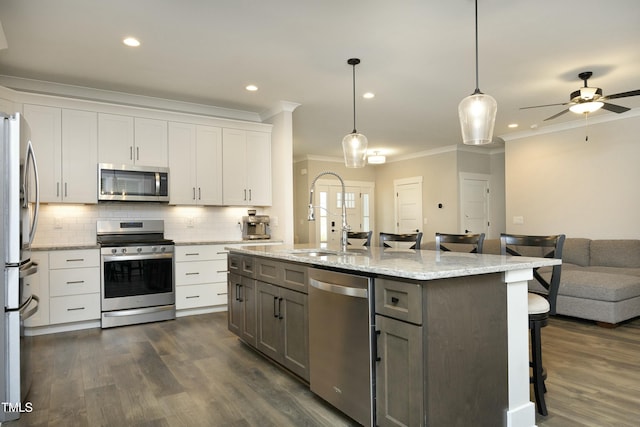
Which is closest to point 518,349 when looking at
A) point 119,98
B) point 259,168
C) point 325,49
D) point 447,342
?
point 447,342

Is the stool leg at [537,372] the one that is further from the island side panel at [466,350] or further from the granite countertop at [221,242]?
the granite countertop at [221,242]

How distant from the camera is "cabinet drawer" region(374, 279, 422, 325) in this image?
173cm

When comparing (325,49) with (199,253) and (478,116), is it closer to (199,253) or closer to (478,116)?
(478,116)

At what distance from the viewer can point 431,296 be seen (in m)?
1.74

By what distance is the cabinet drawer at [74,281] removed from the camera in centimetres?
409

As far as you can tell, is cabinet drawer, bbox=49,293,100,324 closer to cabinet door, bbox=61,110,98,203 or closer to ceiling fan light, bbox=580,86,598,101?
cabinet door, bbox=61,110,98,203

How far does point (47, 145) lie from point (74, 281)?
1.45 metres

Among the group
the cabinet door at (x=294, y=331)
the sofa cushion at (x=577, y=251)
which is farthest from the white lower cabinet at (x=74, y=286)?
the sofa cushion at (x=577, y=251)

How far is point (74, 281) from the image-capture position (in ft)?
13.7

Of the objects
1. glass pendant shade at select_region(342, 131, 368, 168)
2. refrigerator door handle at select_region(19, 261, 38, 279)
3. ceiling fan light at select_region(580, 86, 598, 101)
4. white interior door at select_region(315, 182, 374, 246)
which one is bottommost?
refrigerator door handle at select_region(19, 261, 38, 279)

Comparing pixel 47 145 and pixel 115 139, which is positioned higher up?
pixel 115 139

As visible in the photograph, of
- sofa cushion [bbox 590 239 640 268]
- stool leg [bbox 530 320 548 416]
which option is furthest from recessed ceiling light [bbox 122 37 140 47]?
sofa cushion [bbox 590 239 640 268]

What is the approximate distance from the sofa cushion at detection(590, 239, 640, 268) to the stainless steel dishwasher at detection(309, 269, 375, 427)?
4890 millimetres

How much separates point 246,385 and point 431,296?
159 centimetres
